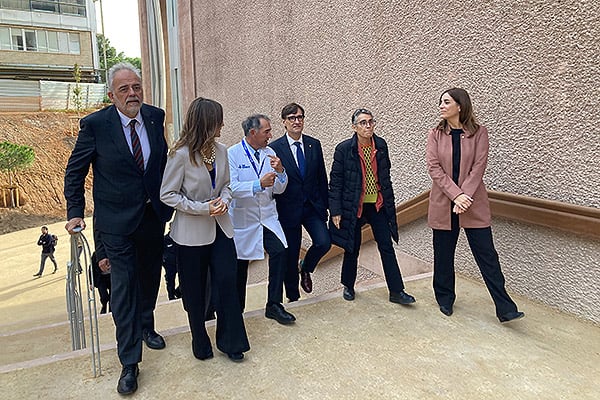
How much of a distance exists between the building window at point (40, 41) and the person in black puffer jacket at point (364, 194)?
3794 cm

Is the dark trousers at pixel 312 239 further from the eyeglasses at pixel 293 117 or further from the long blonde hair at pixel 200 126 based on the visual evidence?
the long blonde hair at pixel 200 126

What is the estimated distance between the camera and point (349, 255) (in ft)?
13.0

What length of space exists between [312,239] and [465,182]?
4.31 ft

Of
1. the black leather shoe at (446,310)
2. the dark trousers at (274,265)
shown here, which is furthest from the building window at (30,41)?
the black leather shoe at (446,310)

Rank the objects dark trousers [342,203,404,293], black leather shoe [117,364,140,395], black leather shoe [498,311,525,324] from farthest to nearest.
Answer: dark trousers [342,203,404,293] → black leather shoe [498,311,525,324] → black leather shoe [117,364,140,395]

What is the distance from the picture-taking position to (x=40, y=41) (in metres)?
34.5

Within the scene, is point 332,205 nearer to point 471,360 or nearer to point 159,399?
point 471,360

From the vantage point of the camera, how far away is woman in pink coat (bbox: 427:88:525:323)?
3387 mm

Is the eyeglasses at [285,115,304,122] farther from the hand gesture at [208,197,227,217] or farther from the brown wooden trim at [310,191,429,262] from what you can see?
the brown wooden trim at [310,191,429,262]

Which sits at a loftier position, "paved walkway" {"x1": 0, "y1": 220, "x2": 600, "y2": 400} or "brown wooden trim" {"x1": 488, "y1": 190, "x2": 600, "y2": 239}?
"brown wooden trim" {"x1": 488, "y1": 190, "x2": 600, "y2": 239}

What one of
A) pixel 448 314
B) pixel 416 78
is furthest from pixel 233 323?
pixel 416 78

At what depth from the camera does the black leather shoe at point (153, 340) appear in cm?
310

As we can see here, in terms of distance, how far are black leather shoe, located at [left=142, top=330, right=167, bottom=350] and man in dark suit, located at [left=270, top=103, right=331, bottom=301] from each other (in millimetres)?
1294

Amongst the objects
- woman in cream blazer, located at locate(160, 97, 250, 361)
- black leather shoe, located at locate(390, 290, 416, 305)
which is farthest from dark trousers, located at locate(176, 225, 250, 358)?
black leather shoe, located at locate(390, 290, 416, 305)
